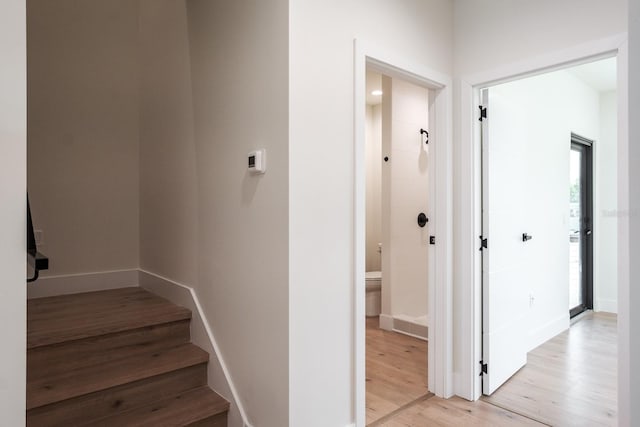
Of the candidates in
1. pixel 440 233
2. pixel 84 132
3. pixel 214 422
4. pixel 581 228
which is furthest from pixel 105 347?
pixel 581 228

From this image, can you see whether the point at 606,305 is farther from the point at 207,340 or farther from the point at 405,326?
the point at 207,340

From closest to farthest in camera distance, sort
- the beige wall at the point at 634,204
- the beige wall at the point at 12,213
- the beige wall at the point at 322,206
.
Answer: the beige wall at the point at 634,204
the beige wall at the point at 12,213
the beige wall at the point at 322,206

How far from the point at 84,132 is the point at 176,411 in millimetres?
2520

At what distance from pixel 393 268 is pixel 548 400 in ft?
5.83

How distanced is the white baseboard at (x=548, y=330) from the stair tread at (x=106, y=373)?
2.98 meters

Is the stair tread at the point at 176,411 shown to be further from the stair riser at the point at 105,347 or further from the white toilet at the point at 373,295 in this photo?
the white toilet at the point at 373,295

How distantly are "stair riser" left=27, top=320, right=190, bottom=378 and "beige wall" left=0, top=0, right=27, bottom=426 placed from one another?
97 centimetres

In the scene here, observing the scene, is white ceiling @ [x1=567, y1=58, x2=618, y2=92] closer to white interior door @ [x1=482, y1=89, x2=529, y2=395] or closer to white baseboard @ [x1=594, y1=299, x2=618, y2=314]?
white interior door @ [x1=482, y1=89, x2=529, y2=395]

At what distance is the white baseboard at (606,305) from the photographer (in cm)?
484

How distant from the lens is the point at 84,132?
3.38 meters

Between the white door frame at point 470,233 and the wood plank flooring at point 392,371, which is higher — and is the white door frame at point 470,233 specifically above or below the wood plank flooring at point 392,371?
above

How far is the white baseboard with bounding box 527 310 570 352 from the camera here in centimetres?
365

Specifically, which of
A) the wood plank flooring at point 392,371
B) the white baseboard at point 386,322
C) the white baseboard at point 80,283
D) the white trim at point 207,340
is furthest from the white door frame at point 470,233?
the white baseboard at point 80,283

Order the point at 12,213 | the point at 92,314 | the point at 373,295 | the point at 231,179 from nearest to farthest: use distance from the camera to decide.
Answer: the point at 12,213 < the point at 231,179 < the point at 92,314 < the point at 373,295
